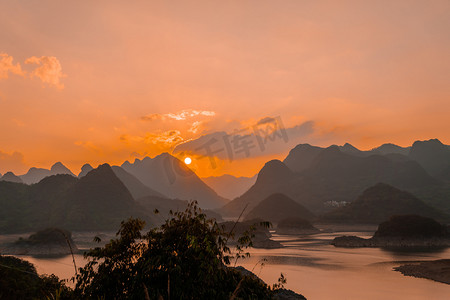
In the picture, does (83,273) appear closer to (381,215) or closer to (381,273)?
(381,273)

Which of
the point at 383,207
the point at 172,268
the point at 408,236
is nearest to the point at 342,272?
the point at 408,236

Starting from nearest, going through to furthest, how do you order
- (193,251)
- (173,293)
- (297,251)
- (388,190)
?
(173,293), (193,251), (297,251), (388,190)

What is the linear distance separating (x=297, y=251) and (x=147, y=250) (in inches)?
3611

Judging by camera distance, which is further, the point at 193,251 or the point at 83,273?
the point at 83,273

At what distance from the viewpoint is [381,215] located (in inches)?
7037

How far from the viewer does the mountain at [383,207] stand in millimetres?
170750

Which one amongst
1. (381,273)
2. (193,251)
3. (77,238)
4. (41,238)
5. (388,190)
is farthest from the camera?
(388,190)

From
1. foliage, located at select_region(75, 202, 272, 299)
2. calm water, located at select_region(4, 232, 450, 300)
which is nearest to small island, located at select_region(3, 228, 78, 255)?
calm water, located at select_region(4, 232, 450, 300)

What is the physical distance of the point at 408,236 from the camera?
355ft

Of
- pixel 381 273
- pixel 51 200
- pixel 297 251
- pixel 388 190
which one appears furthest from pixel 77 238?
pixel 388 190

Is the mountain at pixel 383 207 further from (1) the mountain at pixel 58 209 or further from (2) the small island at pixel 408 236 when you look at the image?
(1) the mountain at pixel 58 209

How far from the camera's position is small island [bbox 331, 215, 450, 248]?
10681 cm

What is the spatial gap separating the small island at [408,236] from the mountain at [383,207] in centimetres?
6225

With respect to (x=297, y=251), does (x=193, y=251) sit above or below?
above
